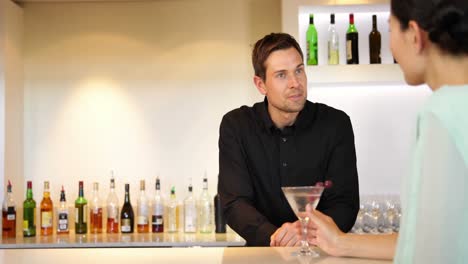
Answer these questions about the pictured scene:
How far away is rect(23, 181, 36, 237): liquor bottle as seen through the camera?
3816mm

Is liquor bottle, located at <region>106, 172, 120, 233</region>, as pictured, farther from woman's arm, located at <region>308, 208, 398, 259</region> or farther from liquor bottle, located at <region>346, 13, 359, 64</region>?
woman's arm, located at <region>308, 208, 398, 259</region>

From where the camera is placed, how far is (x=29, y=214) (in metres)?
3.89

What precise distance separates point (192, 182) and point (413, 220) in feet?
10.6

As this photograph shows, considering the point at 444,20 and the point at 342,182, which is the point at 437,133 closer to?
the point at 444,20

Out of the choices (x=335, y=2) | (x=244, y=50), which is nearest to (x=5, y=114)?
(x=244, y=50)

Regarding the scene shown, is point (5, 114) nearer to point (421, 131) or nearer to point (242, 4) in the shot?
point (242, 4)

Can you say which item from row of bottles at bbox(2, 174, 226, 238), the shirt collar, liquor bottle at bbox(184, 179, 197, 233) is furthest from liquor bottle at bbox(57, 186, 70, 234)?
the shirt collar

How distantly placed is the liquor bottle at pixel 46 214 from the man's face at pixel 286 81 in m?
2.20

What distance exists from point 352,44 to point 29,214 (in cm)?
213

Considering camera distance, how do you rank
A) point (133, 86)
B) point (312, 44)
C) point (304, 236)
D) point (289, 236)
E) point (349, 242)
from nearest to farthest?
point (349, 242), point (304, 236), point (289, 236), point (312, 44), point (133, 86)

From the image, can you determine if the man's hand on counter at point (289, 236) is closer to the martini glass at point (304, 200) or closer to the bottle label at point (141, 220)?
the martini glass at point (304, 200)

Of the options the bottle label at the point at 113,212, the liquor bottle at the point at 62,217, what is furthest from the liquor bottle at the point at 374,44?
the liquor bottle at the point at 62,217

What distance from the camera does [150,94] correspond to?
404 centimetres

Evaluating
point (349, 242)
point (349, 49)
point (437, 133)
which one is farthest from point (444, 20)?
point (349, 49)
